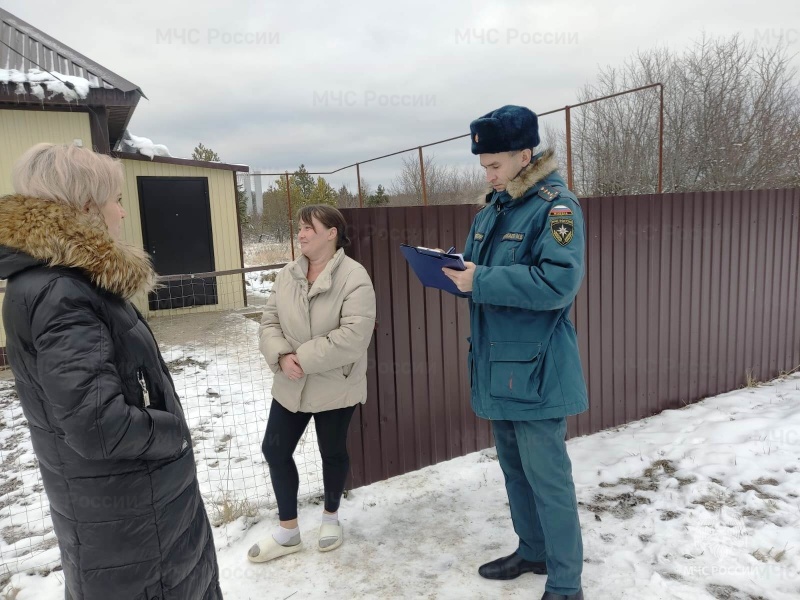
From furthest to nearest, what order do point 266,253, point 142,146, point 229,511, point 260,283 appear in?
point 266,253 < point 260,283 < point 142,146 < point 229,511

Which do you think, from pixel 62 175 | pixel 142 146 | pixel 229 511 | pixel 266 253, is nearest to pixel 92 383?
pixel 62 175

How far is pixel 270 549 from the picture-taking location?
8.24 ft

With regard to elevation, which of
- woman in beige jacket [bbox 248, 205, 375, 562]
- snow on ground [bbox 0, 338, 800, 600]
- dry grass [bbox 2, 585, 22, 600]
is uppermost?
woman in beige jacket [bbox 248, 205, 375, 562]

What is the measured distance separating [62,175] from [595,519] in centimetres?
269

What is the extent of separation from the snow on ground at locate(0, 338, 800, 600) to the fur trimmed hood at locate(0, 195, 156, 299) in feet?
5.26

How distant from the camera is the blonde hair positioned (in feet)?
4.46

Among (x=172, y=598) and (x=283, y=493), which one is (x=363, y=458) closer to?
(x=283, y=493)

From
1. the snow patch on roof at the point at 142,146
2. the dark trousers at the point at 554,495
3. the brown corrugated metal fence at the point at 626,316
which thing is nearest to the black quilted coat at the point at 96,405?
the dark trousers at the point at 554,495

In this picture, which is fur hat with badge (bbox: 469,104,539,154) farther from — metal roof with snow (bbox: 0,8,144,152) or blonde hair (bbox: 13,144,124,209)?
metal roof with snow (bbox: 0,8,144,152)

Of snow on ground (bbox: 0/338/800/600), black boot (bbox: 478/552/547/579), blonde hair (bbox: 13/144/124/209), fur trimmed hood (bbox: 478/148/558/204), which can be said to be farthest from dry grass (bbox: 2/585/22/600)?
fur trimmed hood (bbox: 478/148/558/204)

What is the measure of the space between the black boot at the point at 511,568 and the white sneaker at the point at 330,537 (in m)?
0.70

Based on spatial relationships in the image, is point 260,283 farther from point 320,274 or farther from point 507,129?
point 507,129

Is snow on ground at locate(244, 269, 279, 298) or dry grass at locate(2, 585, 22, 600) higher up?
snow on ground at locate(244, 269, 279, 298)

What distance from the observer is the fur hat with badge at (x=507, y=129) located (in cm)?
199
